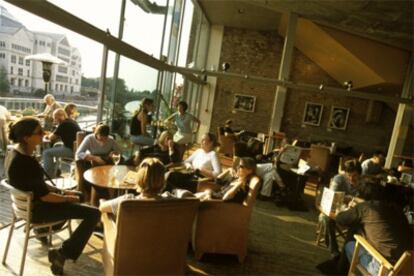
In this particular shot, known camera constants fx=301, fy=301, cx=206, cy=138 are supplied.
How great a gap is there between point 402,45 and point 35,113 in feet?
28.8

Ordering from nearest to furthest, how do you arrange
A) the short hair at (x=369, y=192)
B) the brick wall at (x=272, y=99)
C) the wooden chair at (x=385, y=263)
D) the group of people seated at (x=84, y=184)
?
the wooden chair at (x=385, y=263) < the group of people seated at (x=84, y=184) < the short hair at (x=369, y=192) < the brick wall at (x=272, y=99)

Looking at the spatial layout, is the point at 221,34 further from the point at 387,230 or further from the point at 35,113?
the point at 387,230

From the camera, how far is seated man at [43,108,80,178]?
4164 mm

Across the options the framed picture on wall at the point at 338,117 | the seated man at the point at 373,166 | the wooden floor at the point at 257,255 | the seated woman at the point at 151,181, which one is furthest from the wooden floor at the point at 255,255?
the framed picture on wall at the point at 338,117

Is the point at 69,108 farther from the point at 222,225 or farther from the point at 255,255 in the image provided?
the point at 255,255

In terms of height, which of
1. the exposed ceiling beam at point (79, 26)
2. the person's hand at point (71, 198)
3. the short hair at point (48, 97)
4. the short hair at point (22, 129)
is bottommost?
the person's hand at point (71, 198)

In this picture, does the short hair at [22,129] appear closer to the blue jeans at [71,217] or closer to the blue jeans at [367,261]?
the blue jeans at [71,217]

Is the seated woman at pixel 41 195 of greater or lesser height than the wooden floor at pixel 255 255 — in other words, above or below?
above

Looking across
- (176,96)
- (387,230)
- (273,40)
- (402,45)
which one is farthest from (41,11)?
(273,40)

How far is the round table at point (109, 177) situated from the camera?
2749 millimetres

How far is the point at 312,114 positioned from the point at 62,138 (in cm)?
849

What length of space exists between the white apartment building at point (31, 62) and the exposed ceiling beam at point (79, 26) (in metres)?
0.42

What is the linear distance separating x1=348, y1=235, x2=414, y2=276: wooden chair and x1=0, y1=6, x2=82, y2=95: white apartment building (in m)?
3.84

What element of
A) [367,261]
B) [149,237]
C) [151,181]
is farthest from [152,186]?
[367,261]
